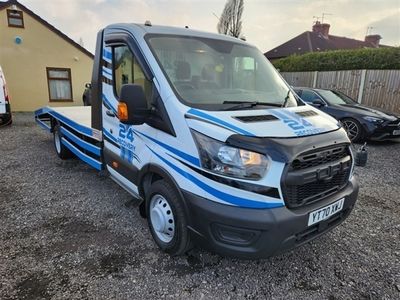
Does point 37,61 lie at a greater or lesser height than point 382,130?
greater

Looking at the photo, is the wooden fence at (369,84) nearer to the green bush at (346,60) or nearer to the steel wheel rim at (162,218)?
the green bush at (346,60)

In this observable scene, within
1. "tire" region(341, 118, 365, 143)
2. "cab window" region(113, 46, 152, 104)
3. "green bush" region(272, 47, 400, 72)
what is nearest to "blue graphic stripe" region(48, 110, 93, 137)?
"cab window" region(113, 46, 152, 104)

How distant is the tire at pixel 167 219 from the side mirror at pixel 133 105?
0.64m

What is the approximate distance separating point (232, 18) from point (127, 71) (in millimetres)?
20949

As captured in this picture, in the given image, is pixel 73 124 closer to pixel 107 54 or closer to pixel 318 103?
pixel 107 54

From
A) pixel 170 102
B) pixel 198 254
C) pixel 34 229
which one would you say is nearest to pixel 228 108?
pixel 170 102

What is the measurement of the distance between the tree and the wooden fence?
10.8m

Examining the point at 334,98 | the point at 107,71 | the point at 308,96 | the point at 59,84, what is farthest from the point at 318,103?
the point at 59,84

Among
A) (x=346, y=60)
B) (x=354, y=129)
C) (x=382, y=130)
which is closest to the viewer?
(x=382, y=130)

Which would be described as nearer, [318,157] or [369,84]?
[318,157]

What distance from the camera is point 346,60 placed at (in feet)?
39.9

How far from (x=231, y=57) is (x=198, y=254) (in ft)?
7.23

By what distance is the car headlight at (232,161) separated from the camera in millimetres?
2137

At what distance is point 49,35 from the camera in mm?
13898
